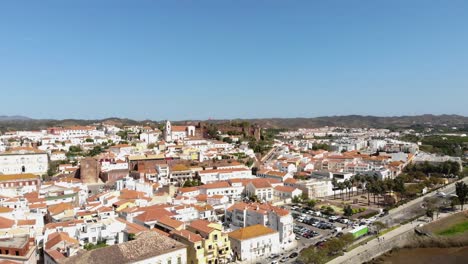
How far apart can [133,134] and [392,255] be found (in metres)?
51.9

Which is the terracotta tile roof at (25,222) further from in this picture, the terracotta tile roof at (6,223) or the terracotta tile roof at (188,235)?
the terracotta tile roof at (188,235)

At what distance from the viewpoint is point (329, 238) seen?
24.8 metres

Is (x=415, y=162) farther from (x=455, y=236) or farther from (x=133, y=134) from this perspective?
(x=133, y=134)

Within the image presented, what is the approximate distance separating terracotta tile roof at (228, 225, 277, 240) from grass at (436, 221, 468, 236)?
45.1 feet

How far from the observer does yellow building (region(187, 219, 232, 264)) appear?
65.2ft

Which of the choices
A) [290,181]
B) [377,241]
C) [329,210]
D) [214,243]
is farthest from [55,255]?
[290,181]

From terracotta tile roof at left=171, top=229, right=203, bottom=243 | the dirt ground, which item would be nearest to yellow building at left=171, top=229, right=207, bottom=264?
terracotta tile roof at left=171, top=229, right=203, bottom=243

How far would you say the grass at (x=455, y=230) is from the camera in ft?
91.5

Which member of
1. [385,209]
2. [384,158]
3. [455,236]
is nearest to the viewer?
[455,236]

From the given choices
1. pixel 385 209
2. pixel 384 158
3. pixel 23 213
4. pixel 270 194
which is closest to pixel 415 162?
pixel 384 158

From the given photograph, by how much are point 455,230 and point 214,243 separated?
63.1ft

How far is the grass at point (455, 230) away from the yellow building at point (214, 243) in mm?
16768

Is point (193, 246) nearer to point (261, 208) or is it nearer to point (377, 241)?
point (261, 208)

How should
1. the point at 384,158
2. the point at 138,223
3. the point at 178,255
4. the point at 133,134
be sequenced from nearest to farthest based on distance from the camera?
the point at 178,255, the point at 138,223, the point at 384,158, the point at 133,134
